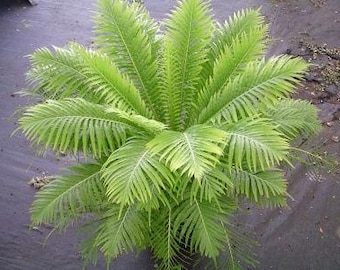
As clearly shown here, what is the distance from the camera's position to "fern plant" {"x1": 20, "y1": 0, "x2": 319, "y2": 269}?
1.68 m

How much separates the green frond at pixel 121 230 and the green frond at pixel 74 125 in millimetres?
320

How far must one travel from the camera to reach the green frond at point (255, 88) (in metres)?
1.76

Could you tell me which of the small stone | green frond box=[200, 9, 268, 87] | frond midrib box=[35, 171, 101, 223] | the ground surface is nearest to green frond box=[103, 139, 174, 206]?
frond midrib box=[35, 171, 101, 223]

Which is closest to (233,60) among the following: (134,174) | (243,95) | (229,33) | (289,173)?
(243,95)

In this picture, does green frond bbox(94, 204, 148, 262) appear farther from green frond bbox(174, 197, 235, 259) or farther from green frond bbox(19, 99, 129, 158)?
green frond bbox(19, 99, 129, 158)

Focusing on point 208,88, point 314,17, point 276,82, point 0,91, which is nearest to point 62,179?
point 208,88

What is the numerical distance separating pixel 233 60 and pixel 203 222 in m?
0.79

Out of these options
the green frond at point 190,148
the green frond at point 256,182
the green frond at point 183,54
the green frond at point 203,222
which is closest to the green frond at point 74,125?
the green frond at point 190,148

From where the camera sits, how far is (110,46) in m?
2.03

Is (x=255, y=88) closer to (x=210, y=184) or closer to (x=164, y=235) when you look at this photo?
(x=210, y=184)

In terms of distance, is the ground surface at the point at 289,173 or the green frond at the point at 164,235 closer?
the green frond at the point at 164,235

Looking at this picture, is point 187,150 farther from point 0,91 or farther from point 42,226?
point 0,91

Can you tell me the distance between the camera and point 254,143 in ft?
5.41

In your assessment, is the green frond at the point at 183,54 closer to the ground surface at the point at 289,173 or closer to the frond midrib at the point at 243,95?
the frond midrib at the point at 243,95
